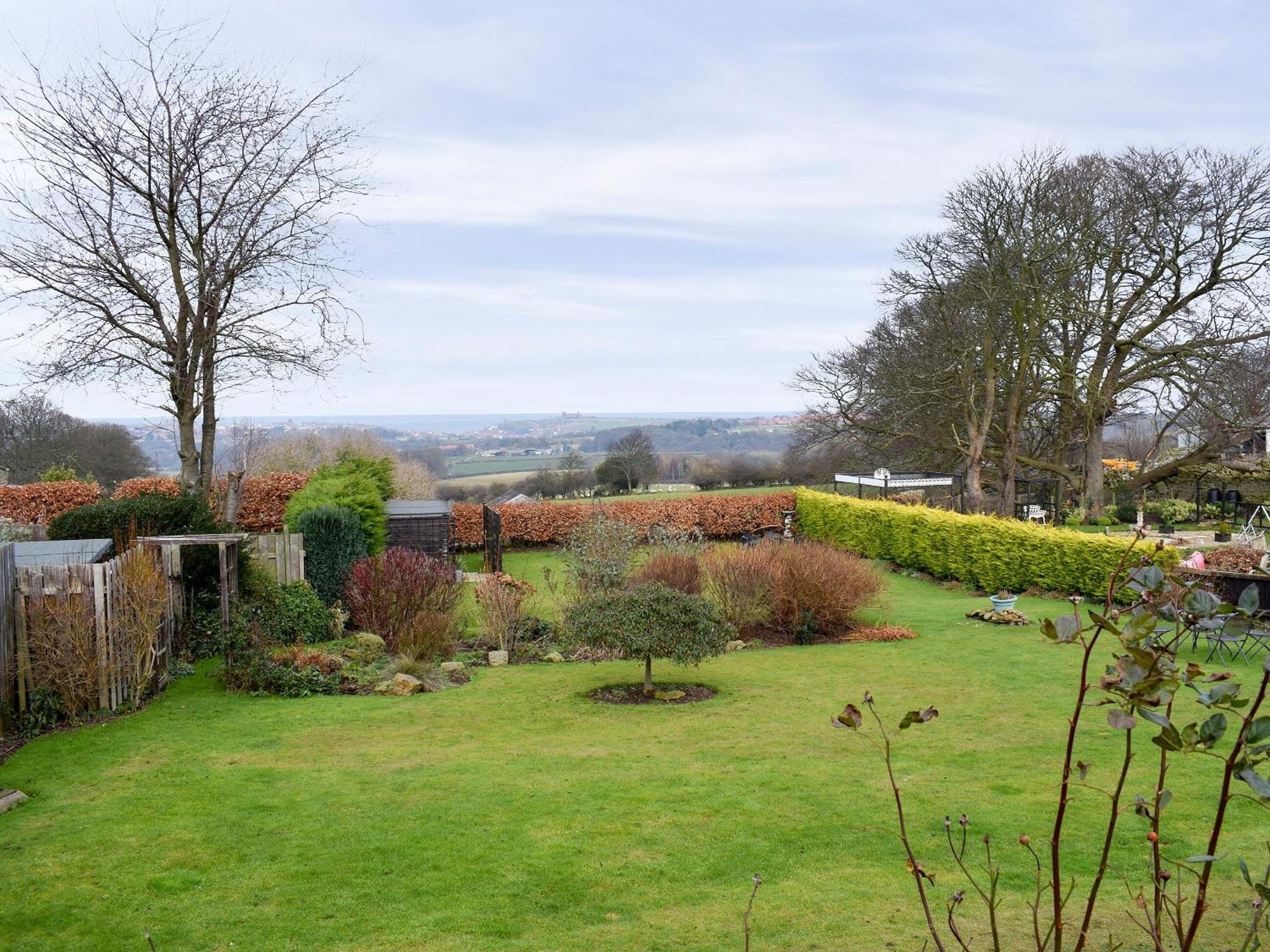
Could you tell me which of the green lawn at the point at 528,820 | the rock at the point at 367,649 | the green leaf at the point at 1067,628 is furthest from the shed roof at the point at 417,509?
the green leaf at the point at 1067,628

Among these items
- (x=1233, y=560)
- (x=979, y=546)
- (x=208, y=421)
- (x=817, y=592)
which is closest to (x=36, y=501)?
(x=208, y=421)

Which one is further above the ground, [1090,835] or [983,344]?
[983,344]

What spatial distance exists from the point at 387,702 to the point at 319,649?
2.82 m

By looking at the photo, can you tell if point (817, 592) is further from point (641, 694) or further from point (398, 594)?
point (398, 594)

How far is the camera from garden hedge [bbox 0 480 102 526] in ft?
77.8

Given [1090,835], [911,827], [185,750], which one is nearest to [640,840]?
[911,827]

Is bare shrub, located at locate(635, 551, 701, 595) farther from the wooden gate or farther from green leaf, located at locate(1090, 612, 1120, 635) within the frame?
green leaf, located at locate(1090, 612, 1120, 635)

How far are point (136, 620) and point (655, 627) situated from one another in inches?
205

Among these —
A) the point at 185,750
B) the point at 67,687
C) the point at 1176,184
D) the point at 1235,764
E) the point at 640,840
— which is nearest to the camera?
the point at 1235,764

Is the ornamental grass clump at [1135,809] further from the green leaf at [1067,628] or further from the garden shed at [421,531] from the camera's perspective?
the garden shed at [421,531]

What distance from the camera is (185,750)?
27.4 feet

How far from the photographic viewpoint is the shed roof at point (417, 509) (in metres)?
19.7

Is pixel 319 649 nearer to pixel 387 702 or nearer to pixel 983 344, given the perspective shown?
pixel 387 702

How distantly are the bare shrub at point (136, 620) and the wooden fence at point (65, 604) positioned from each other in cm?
2
